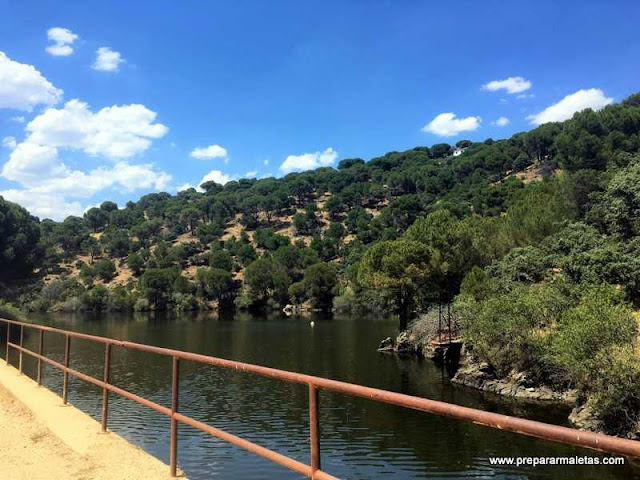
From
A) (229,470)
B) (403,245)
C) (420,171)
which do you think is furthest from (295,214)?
(229,470)

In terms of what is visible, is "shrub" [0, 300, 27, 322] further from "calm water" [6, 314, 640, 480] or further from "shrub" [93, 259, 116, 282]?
"shrub" [93, 259, 116, 282]

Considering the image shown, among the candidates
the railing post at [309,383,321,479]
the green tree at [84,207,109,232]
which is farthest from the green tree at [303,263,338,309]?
the green tree at [84,207,109,232]

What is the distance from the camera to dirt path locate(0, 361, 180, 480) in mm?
5266

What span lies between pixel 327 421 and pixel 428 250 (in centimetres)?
2208

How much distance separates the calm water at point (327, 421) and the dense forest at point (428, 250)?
3.31m

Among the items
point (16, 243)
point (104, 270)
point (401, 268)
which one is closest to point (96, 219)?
point (104, 270)

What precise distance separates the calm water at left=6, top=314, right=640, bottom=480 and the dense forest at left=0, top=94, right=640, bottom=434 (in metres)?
3.31

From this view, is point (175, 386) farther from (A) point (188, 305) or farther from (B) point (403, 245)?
(A) point (188, 305)

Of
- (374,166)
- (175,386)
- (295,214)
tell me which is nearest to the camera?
(175,386)

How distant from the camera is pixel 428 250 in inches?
1478

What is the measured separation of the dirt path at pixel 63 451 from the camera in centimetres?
527

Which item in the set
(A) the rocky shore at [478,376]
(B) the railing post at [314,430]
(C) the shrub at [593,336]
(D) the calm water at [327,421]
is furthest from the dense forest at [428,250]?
(B) the railing post at [314,430]

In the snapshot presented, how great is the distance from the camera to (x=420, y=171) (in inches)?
5226

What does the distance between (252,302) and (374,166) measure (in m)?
86.7
